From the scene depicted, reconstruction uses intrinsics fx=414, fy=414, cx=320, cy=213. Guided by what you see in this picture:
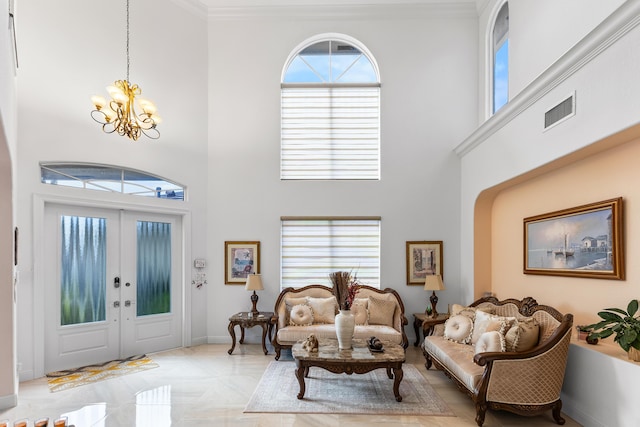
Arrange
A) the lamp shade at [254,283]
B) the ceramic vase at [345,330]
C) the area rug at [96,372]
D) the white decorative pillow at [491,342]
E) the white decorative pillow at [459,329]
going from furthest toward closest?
the lamp shade at [254,283]
the white decorative pillow at [459,329]
the area rug at [96,372]
the ceramic vase at [345,330]
the white decorative pillow at [491,342]

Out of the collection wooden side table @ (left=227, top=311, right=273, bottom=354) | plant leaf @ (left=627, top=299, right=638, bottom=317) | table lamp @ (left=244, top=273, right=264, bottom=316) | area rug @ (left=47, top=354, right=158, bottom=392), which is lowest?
area rug @ (left=47, top=354, right=158, bottom=392)

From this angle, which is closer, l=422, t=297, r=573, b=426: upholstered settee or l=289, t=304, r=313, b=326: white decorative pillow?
l=422, t=297, r=573, b=426: upholstered settee

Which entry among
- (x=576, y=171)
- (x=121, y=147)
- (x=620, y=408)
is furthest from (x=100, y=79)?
(x=620, y=408)

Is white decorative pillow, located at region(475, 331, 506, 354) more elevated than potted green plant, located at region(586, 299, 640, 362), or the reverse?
potted green plant, located at region(586, 299, 640, 362)

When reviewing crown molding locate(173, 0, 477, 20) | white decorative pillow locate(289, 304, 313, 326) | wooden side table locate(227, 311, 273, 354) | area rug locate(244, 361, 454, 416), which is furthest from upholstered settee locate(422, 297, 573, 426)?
crown molding locate(173, 0, 477, 20)

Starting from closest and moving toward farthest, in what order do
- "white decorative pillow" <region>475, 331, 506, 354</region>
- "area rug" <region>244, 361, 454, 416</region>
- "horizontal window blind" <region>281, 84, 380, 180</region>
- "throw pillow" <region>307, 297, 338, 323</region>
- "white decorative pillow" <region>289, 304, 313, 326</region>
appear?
"white decorative pillow" <region>475, 331, 506, 354</region> < "area rug" <region>244, 361, 454, 416</region> < "white decorative pillow" <region>289, 304, 313, 326</region> < "throw pillow" <region>307, 297, 338, 323</region> < "horizontal window blind" <region>281, 84, 380, 180</region>

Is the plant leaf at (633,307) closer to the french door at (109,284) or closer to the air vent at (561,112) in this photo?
the air vent at (561,112)

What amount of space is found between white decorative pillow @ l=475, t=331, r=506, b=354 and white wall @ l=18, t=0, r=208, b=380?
4.65 metres

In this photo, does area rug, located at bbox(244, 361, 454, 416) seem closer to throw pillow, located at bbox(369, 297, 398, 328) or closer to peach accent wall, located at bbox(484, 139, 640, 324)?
throw pillow, located at bbox(369, 297, 398, 328)

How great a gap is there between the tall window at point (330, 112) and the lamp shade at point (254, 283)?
1.84 meters

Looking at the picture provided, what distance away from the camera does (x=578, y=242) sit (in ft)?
14.4

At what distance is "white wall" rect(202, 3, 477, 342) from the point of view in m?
7.17

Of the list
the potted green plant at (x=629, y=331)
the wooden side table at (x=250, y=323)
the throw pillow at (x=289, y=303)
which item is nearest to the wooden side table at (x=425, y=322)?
the throw pillow at (x=289, y=303)

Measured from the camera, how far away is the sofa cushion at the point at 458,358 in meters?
4.11
